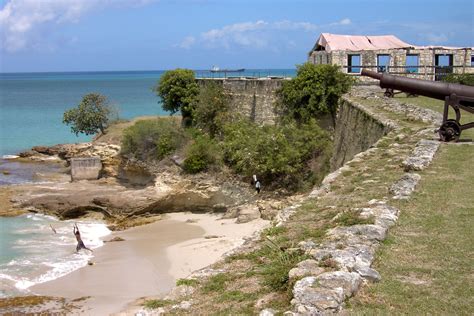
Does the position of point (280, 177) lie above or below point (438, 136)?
below

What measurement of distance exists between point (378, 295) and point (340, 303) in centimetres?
52

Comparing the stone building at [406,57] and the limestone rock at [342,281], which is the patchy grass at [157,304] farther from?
the stone building at [406,57]

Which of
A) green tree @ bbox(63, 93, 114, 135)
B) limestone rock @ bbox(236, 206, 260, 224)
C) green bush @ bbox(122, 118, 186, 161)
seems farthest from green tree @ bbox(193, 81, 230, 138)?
green tree @ bbox(63, 93, 114, 135)

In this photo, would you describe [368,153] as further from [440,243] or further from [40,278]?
[40,278]

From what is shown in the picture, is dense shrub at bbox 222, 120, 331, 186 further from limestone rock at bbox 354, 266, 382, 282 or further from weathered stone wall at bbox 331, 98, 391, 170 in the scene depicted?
limestone rock at bbox 354, 266, 382, 282

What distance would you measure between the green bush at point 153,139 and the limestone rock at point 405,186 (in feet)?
78.9

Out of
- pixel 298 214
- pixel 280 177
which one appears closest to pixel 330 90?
pixel 280 177

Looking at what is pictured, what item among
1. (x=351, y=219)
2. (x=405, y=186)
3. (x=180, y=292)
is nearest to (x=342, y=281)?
(x=180, y=292)

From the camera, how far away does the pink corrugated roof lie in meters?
34.1

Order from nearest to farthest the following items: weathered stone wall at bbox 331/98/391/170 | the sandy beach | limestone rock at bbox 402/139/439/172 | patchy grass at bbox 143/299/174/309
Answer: patchy grass at bbox 143/299/174/309
limestone rock at bbox 402/139/439/172
the sandy beach
weathered stone wall at bbox 331/98/391/170

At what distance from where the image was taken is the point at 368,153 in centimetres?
1252

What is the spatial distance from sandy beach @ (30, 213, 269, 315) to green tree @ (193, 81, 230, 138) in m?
9.54

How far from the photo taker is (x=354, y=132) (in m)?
20.0

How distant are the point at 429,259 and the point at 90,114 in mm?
38127
